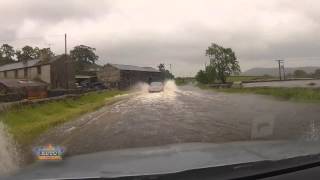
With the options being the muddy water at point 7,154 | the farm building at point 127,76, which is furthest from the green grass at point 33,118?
the farm building at point 127,76

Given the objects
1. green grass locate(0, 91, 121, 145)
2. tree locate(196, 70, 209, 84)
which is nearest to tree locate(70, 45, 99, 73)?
green grass locate(0, 91, 121, 145)

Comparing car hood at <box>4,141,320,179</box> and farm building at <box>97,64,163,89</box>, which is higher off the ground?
farm building at <box>97,64,163,89</box>

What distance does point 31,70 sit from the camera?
84.1m

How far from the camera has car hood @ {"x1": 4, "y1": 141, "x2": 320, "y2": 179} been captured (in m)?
4.20

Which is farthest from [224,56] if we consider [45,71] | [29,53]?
[29,53]

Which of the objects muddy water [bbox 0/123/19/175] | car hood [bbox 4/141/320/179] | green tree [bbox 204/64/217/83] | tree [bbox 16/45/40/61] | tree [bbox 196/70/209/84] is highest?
tree [bbox 16/45/40/61]

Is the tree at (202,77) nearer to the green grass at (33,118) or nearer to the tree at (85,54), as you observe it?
the tree at (85,54)

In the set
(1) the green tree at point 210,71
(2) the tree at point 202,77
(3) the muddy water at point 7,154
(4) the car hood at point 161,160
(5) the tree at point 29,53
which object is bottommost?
(3) the muddy water at point 7,154

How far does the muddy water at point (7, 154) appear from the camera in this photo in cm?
965

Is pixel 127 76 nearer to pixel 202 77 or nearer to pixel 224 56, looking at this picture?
pixel 202 77

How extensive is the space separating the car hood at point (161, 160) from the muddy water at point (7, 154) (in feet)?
12.3

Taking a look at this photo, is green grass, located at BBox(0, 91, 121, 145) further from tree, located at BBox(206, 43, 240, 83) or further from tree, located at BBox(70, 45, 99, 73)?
tree, located at BBox(206, 43, 240, 83)

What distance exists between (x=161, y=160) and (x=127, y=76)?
4858 centimetres

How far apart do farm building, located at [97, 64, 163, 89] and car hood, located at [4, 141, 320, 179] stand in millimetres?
39792
